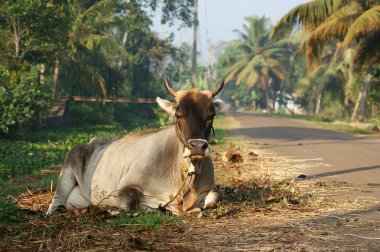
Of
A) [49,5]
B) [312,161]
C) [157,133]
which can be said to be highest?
[49,5]

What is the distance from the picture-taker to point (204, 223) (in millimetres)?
5930

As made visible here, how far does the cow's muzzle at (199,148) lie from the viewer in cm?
590

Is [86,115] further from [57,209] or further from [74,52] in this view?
[57,209]

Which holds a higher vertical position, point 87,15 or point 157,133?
point 87,15

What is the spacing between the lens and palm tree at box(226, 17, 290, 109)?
60594 mm

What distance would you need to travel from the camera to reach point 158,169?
263 inches

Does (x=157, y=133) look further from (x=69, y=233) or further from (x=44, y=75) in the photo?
(x=44, y=75)

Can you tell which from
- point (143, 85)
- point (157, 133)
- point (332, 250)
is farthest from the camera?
point (143, 85)

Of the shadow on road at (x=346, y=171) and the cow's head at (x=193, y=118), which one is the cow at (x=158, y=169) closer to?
the cow's head at (x=193, y=118)

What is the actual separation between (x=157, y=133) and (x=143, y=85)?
33.9 metres

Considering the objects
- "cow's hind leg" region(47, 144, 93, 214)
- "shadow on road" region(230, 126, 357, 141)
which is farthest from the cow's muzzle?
"shadow on road" region(230, 126, 357, 141)

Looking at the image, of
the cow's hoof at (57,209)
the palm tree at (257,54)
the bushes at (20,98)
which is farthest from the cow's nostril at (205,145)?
the palm tree at (257,54)

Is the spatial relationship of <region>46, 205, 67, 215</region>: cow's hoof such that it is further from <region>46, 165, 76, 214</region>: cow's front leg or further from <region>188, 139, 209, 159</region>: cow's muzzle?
<region>188, 139, 209, 159</region>: cow's muzzle

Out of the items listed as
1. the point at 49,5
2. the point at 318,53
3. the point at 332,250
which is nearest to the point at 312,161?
the point at 332,250
